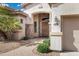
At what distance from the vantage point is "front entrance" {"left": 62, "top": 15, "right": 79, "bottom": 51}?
3.20m

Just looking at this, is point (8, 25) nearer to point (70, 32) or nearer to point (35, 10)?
point (35, 10)

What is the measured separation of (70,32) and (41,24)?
542 millimetres

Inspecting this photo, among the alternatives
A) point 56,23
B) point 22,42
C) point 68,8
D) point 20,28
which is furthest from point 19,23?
point 68,8

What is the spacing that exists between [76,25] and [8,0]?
1.28 m

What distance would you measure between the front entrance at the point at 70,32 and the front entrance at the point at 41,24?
310mm

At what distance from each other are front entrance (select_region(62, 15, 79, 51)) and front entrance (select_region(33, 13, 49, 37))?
0.31 meters

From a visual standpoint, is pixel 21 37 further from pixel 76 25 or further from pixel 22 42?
pixel 76 25

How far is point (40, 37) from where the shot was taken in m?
3.18

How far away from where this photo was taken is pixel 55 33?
3.17 metres

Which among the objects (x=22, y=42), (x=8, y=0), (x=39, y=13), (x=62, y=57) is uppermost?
(x=8, y=0)

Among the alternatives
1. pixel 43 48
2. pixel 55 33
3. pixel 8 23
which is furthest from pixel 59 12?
pixel 8 23

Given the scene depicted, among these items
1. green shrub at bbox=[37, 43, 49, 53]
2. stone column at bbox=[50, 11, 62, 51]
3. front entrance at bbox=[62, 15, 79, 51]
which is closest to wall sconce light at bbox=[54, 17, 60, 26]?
stone column at bbox=[50, 11, 62, 51]

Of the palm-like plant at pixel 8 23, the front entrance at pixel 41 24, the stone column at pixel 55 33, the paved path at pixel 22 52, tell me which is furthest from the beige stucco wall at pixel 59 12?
the palm-like plant at pixel 8 23

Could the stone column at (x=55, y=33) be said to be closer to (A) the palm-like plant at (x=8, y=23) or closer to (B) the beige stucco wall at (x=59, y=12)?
(B) the beige stucco wall at (x=59, y=12)
